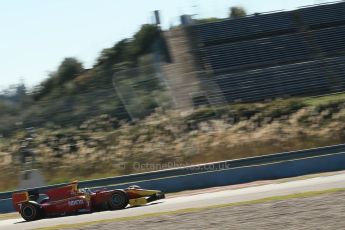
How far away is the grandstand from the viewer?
2694 cm

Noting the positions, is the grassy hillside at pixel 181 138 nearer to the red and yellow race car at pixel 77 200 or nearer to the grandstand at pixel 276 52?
the grandstand at pixel 276 52

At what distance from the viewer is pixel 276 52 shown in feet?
101

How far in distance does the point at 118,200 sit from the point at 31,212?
6.78 feet

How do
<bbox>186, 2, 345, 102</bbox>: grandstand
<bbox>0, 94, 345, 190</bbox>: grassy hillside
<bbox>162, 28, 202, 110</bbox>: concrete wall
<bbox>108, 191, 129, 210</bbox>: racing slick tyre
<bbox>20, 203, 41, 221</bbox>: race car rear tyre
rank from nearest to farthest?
<bbox>108, 191, 129, 210</bbox>: racing slick tyre → <bbox>20, 203, 41, 221</bbox>: race car rear tyre → <bbox>0, 94, 345, 190</bbox>: grassy hillside → <bbox>162, 28, 202, 110</bbox>: concrete wall → <bbox>186, 2, 345, 102</bbox>: grandstand

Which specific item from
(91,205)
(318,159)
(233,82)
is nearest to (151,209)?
(91,205)

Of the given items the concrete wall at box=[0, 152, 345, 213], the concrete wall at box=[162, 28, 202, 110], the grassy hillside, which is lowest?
the concrete wall at box=[0, 152, 345, 213]

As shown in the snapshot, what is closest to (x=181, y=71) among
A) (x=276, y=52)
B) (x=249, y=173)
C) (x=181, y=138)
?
(x=276, y=52)

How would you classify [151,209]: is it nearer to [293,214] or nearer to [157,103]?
[293,214]

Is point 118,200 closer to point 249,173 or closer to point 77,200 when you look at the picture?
point 77,200

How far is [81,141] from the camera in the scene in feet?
75.2

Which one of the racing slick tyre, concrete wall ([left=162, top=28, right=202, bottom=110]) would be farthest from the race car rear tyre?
concrete wall ([left=162, top=28, right=202, bottom=110])

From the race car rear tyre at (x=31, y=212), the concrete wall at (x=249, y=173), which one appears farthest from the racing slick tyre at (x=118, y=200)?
the concrete wall at (x=249, y=173)

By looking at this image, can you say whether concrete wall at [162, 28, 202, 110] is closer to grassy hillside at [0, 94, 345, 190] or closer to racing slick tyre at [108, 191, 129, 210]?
grassy hillside at [0, 94, 345, 190]

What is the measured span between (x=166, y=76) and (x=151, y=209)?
15.0m
